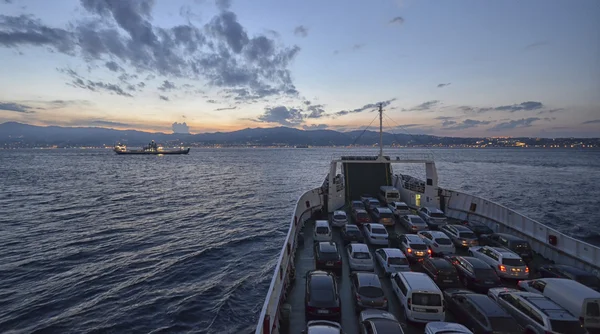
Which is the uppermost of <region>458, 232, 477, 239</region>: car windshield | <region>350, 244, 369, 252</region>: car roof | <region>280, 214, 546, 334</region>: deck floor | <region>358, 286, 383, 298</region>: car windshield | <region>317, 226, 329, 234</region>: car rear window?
<region>350, 244, 369, 252</region>: car roof

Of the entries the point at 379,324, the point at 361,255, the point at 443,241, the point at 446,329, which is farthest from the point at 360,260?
the point at 446,329

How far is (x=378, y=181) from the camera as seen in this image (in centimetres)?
3459

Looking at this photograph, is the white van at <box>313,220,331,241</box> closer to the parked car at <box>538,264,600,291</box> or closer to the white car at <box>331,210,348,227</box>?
the white car at <box>331,210,348,227</box>

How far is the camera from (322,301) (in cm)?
1111

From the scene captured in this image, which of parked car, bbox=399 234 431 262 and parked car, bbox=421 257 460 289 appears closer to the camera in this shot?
parked car, bbox=421 257 460 289

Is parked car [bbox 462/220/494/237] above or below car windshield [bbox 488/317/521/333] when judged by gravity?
below

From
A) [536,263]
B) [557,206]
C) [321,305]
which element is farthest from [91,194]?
[557,206]

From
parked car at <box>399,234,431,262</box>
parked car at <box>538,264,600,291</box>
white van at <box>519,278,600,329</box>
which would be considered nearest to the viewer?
white van at <box>519,278,600,329</box>

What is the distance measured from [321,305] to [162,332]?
1003 cm

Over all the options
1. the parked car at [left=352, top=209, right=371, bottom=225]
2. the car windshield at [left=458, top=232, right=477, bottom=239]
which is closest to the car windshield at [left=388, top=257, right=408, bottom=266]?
the car windshield at [left=458, top=232, right=477, bottom=239]

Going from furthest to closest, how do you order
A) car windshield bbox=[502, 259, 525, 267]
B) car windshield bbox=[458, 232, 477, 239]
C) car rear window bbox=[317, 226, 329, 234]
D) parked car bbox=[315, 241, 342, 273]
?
car rear window bbox=[317, 226, 329, 234], car windshield bbox=[458, 232, 477, 239], parked car bbox=[315, 241, 342, 273], car windshield bbox=[502, 259, 525, 267]

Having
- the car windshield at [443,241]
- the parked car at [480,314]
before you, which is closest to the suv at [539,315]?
the parked car at [480,314]

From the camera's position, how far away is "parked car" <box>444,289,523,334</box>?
30.8 ft

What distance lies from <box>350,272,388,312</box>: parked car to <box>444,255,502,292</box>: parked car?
4.61 metres
